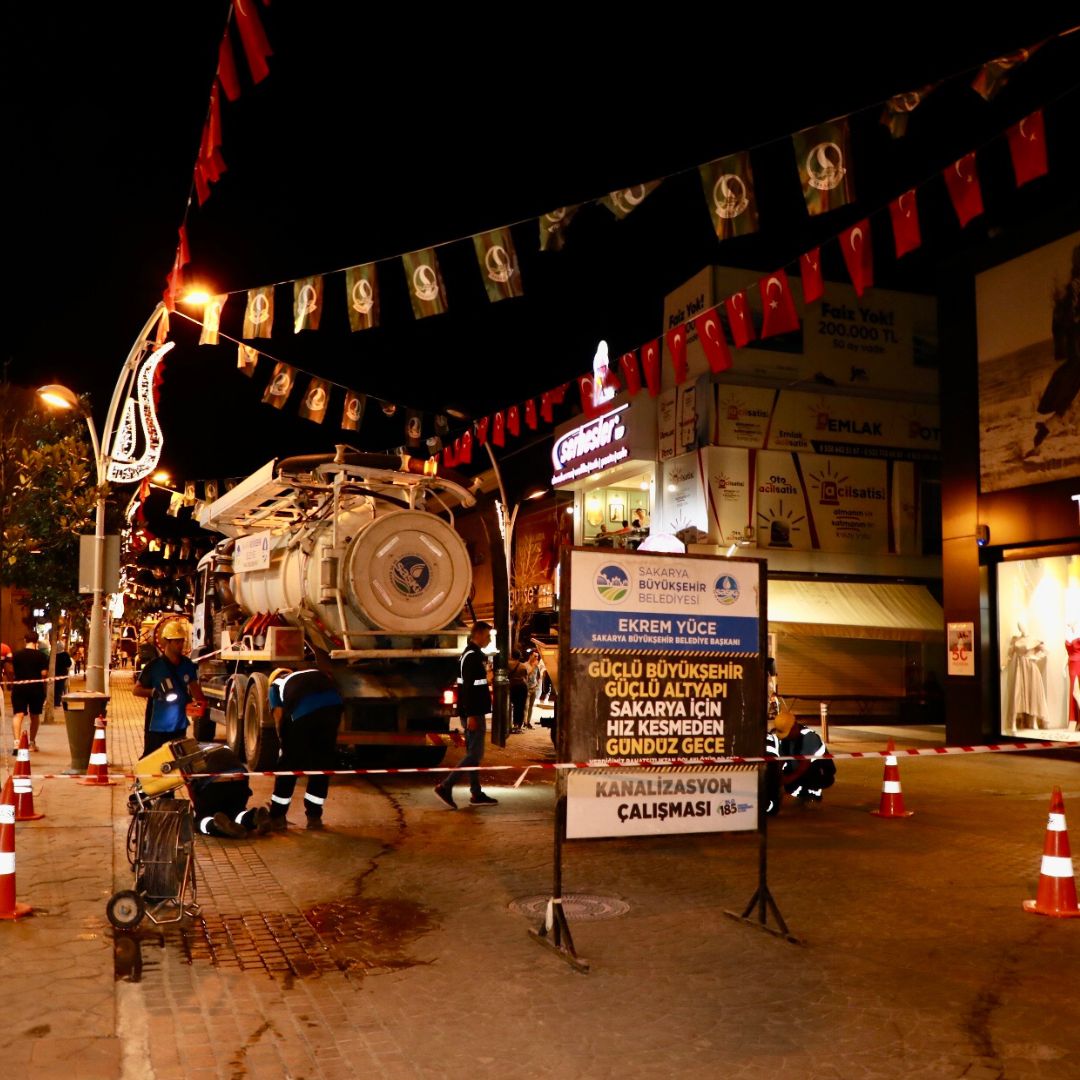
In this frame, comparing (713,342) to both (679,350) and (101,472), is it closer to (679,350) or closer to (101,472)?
(679,350)

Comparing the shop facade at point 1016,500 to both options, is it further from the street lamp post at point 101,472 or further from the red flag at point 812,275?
the street lamp post at point 101,472

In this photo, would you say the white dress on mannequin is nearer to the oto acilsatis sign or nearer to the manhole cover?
the manhole cover

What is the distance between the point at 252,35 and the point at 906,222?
5907 millimetres

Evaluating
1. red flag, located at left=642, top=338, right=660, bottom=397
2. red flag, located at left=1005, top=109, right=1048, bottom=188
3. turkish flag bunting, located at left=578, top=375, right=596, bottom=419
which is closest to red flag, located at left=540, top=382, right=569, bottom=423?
turkish flag bunting, located at left=578, top=375, right=596, bottom=419

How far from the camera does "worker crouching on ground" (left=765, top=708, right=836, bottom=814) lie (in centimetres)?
1110

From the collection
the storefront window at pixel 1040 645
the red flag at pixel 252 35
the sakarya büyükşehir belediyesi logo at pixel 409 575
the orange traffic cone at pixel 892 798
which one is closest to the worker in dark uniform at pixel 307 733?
the sakarya büyükşehir belediyesi logo at pixel 409 575

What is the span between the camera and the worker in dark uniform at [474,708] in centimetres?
1133

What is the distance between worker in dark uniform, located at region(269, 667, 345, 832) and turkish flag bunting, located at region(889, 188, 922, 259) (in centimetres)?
671

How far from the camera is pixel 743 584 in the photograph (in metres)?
7.10

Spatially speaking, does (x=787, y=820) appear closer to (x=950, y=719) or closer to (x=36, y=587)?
(x=950, y=719)

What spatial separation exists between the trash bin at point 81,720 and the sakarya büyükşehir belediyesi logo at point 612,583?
28.1 feet

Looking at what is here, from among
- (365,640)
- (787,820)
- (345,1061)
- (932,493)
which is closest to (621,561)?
(345,1061)

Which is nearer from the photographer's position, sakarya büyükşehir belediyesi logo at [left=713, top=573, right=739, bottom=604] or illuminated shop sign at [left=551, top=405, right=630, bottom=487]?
sakarya büyükşehir belediyesi logo at [left=713, top=573, right=739, bottom=604]

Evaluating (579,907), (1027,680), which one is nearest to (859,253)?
(579,907)
